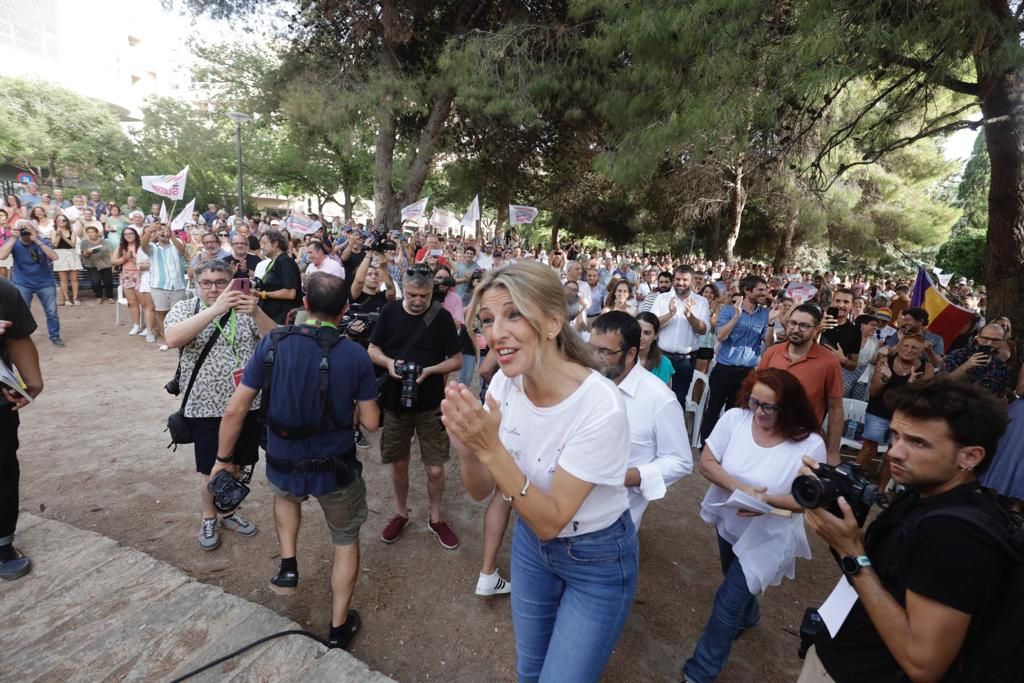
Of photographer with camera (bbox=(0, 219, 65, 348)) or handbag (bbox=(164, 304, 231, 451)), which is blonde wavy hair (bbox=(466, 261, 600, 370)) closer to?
→ handbag (bbox=(164, 304, 231, 451))

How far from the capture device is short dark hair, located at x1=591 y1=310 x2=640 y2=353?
2.58 metres

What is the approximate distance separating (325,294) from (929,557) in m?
2.61

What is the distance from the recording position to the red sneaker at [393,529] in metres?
3.58

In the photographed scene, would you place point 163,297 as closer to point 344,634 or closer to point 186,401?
point 186,401

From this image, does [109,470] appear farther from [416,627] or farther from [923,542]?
[923,542]

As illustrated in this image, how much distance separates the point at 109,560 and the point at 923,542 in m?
3.91

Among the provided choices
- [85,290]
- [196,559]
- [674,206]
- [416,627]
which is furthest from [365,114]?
[674,206]

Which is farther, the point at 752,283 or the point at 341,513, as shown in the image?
the point at 752,283

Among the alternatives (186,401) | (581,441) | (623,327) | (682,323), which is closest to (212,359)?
(186,401)

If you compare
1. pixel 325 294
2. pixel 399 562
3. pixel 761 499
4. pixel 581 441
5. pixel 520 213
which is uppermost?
pixel 520 213

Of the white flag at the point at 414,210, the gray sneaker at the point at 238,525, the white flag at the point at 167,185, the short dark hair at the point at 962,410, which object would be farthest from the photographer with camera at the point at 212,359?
the white flag at the point at 414,210

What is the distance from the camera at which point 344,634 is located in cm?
263

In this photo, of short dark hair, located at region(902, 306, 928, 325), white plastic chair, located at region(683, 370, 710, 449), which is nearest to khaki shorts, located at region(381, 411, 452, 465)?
white plastic chair, located at region(683, 370, 710, 449)

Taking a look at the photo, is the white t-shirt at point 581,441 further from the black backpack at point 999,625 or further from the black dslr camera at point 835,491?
the black backpack at point 999,625
